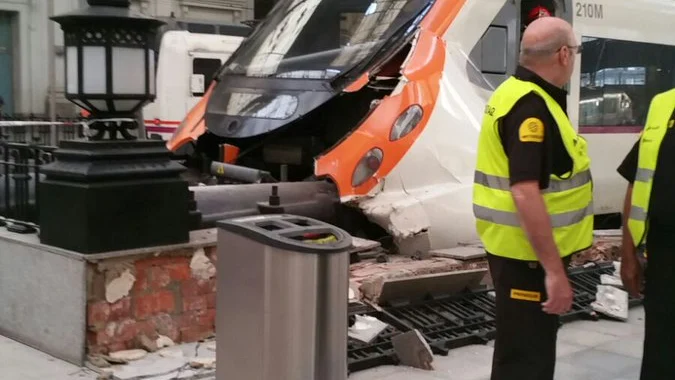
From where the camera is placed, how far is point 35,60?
21797mm

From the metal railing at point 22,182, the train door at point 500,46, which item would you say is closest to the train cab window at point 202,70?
the train door at point 500,46

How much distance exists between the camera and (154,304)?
5.25m

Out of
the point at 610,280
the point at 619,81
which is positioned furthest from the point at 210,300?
the point at 619,81

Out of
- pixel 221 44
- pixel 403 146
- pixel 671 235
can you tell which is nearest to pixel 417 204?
pixel 403 146

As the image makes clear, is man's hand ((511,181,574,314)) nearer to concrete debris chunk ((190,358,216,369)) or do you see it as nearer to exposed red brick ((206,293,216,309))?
concrete debris chunk ((190,358,216,369))

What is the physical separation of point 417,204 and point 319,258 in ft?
11.6

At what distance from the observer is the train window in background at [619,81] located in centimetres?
944

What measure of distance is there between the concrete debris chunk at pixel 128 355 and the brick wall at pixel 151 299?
0.03 meters

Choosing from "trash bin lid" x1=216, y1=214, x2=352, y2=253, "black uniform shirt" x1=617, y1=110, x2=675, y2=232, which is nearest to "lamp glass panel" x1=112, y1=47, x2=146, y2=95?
"trash bin lid" x1=216, y1=214, x2=352, y2=253

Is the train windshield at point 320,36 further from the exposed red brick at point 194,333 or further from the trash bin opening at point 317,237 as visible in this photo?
the trash bin opening at point 317,237

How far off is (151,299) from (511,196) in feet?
8.10

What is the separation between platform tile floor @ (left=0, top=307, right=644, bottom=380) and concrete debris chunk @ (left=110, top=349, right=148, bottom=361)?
0.18 metres

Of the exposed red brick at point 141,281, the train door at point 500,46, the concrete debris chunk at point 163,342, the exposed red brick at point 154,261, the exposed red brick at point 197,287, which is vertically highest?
the train door at point 500,46

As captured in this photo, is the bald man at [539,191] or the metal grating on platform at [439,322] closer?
the bald man at [539,191]
